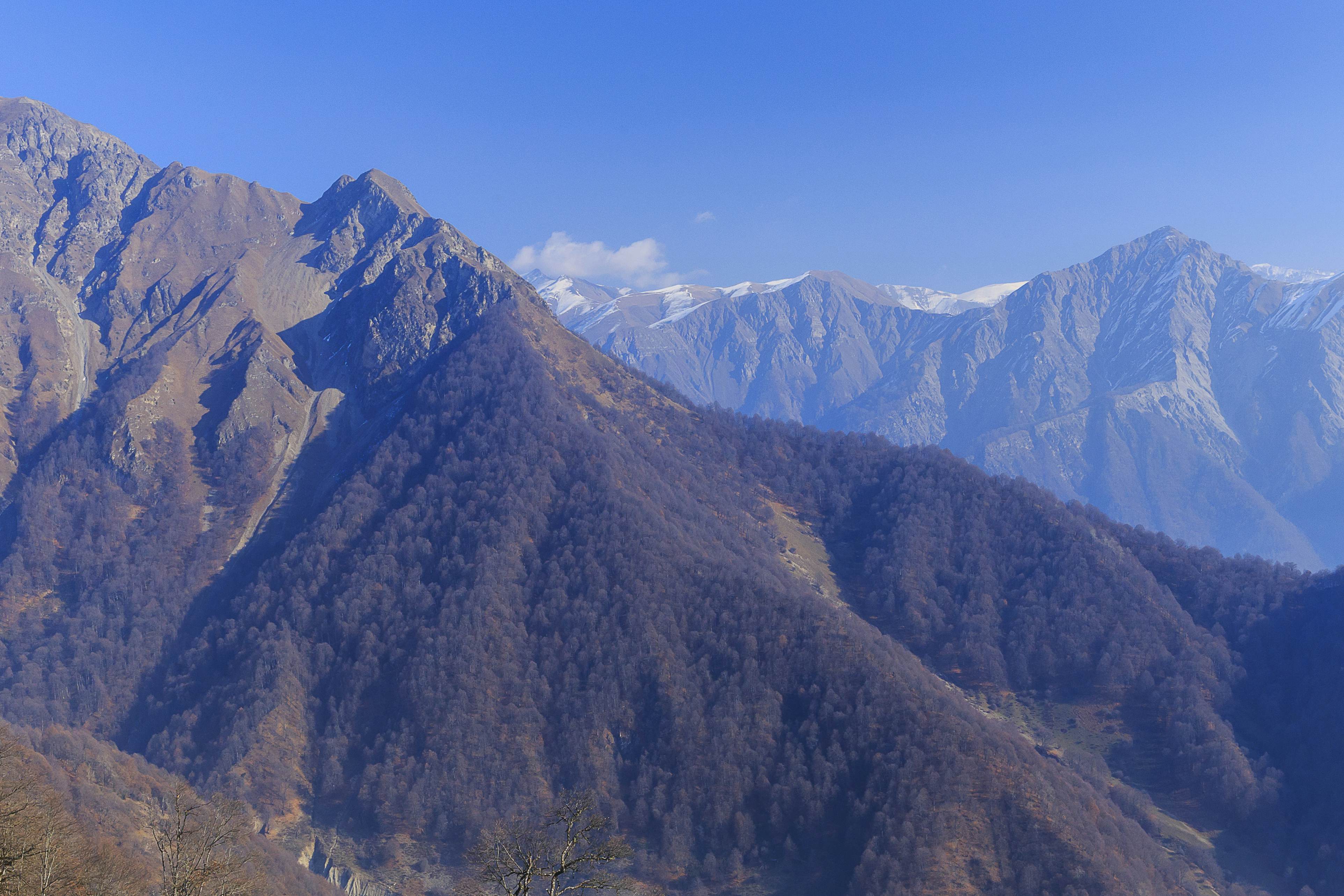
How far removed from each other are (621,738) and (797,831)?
41.2 meters

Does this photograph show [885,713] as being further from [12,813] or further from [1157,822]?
[12,813]

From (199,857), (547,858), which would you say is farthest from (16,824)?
(547,858)

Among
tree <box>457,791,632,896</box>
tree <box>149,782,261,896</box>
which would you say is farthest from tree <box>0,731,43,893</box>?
tree <box>457,791,632,896</box>

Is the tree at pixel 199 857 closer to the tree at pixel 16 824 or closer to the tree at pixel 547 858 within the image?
the tree at pixel 16 824

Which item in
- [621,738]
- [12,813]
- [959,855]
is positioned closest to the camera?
[12,813]

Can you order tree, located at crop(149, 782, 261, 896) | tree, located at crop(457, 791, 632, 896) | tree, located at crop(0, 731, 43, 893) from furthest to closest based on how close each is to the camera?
tree, located at crop(149, 782, 261, 896)
tree, located at crop(457, 791, 632, 896)
tree, located at crop(0, 731, 43, 893)

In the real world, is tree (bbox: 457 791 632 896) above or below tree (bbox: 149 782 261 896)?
above

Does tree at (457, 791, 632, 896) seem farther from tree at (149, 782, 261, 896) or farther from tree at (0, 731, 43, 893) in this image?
tree at (0, 731, 43, 893)

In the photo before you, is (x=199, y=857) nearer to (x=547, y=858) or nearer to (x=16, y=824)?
(x=16, y=824)

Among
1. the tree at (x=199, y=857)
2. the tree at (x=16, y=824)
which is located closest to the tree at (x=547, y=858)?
the tree at (x=199, y=857)

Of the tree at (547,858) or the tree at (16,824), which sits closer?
the tree at (16,824)

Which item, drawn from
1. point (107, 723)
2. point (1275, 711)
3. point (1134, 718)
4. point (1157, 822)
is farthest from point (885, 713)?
point (107, 723)

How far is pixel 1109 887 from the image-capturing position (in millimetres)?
120188

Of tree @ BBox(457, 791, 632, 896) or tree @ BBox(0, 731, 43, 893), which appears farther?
tree @ BBox(457, 791, 632, 896)
